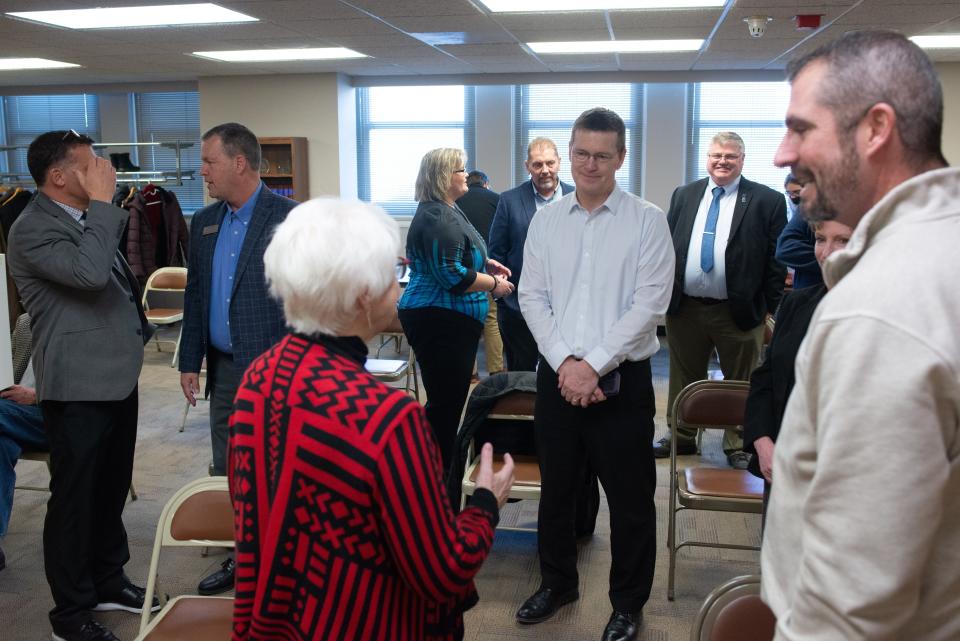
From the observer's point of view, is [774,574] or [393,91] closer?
[774,574]

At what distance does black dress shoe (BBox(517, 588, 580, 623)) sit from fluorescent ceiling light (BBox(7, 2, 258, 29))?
4.23m

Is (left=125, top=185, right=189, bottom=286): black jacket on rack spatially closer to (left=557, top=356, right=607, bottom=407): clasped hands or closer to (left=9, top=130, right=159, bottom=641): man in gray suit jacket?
(left=9, top=130, right=159, bottom=641): man in gray suit jacket

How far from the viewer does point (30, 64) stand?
8.09 meters

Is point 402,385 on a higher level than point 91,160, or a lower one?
lower

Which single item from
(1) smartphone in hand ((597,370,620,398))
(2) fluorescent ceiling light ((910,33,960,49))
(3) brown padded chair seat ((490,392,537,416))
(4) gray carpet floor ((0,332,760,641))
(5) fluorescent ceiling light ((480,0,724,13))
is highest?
(2) fluorescent ceiling light ((910,33,960,49))

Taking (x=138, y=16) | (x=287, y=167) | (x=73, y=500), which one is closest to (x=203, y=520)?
(x=73, y=500)

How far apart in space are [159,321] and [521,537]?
4447 millimetres

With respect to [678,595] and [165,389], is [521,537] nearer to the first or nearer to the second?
[678,595]

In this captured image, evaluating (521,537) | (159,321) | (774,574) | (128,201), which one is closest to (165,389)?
(159,321)

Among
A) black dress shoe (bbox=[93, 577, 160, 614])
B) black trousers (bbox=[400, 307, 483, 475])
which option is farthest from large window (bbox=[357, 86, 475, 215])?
black dress shoe (bbox=[93, 577, 160, 614])

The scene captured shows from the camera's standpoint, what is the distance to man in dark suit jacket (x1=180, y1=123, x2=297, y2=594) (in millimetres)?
2740

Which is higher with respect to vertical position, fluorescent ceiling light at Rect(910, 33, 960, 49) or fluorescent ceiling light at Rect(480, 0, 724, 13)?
fluorescent ceiling light at Rect(910, 33, 960, 49)

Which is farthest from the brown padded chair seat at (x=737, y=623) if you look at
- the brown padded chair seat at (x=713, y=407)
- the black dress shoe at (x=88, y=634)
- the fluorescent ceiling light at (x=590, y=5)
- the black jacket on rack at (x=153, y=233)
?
the black jacket on rack at (x=153, y=233)

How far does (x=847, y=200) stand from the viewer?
38.8 inches
